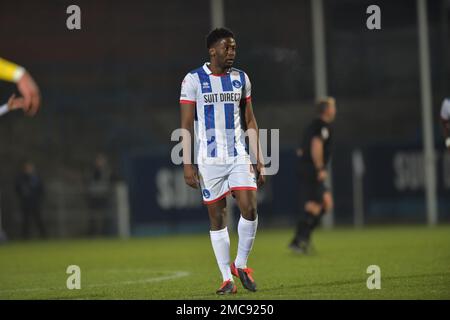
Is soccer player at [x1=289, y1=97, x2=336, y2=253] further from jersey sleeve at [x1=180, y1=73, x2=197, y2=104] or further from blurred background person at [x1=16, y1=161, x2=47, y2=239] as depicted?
blurred background person at [x1=16, y1=161, x2=47, y2=239]

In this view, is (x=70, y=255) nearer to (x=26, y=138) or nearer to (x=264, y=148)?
(x=264, y=148)

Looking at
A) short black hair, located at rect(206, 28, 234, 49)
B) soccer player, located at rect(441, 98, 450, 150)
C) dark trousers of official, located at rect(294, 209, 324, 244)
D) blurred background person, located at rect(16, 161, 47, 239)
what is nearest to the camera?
short black hair, located at rect(206, 28, 234, 49)

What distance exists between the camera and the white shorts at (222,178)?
32.0 feet

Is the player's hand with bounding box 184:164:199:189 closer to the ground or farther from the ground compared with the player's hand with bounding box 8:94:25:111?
closer to the ground

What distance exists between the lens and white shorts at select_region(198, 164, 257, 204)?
9.74m

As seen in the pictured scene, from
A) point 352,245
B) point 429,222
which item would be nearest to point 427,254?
point 352,245

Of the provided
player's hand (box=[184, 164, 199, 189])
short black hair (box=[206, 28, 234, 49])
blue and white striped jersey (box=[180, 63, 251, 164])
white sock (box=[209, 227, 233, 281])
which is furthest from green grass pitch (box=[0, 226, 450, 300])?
short black hair (box=[206, 28, 234, 49])

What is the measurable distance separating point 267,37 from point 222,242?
16.9m

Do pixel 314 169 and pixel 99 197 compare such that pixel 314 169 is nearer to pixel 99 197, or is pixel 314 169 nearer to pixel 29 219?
pixel 99 197

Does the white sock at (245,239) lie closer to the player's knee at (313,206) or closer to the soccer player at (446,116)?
the soccer player at (446,116)

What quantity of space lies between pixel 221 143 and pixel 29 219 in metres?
16.1

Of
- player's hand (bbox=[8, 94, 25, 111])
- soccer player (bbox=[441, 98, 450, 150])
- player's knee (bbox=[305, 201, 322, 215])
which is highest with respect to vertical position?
player's hand (bbox=[8, 94, 25, 111])

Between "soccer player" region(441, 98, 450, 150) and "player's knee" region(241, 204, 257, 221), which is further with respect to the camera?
"soccer player" region(441, 98, 450, 150)

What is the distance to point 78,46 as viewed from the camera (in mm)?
26734
